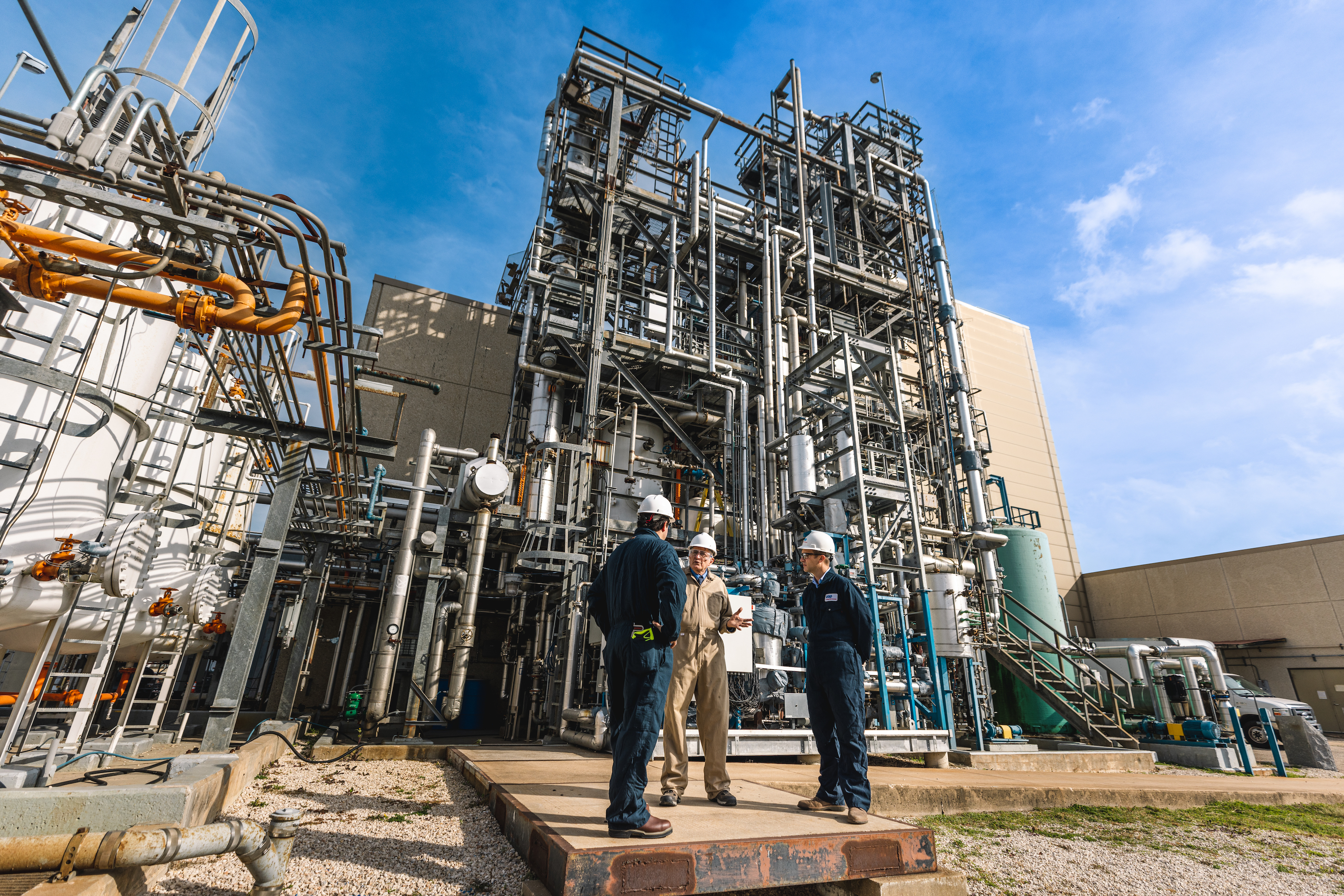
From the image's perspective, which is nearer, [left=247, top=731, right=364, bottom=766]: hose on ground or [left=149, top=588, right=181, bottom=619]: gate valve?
[left=247, top=731, right=364, bottom=766]: hose on ground

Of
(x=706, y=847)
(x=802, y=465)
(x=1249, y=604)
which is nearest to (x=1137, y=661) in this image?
(x=802, y=465)

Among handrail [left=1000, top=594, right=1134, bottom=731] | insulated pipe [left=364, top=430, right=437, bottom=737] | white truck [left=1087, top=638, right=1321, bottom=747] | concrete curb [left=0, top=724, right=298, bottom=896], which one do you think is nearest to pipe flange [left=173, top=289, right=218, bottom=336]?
concrete curb [left=0, top=724, right=298, bottom=896]

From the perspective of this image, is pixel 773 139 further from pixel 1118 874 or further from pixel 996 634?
pixel 1118 874

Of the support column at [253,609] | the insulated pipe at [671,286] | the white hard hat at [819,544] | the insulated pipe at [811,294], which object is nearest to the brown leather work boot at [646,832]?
the white hard hat at [819,544]

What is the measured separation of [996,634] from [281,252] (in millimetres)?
14039

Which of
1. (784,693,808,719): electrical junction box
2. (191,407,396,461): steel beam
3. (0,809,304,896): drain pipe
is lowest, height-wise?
(0,809,304,896): drain pipe

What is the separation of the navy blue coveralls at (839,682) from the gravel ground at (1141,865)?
91 cm

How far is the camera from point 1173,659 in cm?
1313

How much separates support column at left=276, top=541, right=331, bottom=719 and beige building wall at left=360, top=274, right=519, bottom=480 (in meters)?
6.12

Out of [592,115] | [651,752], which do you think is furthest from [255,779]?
[592,115]

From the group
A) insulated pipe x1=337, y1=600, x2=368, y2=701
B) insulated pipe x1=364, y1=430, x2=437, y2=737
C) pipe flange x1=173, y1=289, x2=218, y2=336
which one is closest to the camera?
pipe flange x1=173, y1=289, x2=218, y2=336

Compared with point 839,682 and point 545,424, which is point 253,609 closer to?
point 839,682

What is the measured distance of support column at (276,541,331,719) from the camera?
9.73 meters

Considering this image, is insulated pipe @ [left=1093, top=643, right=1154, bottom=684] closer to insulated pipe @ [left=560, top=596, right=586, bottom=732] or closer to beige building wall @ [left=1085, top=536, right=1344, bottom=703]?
beige building wall @ [left=1085, top=536, right=1344, bottom=703]
